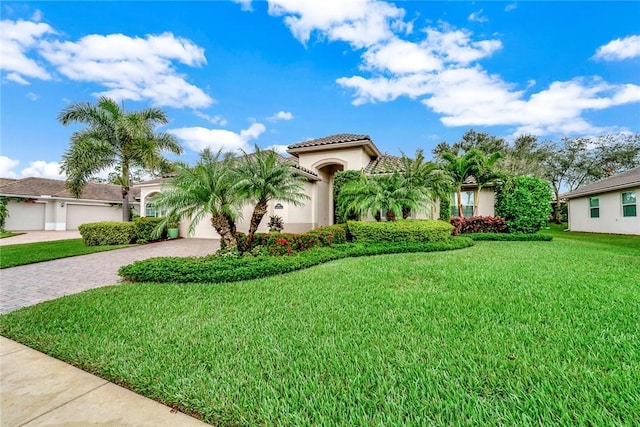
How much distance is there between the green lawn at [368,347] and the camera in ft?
7.25

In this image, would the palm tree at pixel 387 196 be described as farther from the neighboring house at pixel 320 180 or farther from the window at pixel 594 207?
the window at pixel 594 207

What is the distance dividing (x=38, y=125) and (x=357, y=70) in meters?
18.7

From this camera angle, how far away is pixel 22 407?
8.00ft

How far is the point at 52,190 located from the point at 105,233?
20.6 m

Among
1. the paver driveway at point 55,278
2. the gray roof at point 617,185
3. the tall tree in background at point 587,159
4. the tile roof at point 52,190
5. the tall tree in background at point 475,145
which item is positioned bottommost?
the paver driveway at point 55,278

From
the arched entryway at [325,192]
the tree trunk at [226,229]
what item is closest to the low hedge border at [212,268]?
the tree trunk at [226,229]

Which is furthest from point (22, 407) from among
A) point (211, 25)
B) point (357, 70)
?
point (357, 70)

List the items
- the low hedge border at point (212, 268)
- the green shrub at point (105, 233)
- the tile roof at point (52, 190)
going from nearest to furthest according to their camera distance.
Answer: the low hedge border at point (212, 268) < the green shrub at point (105, 233) < the tile roof at point (52, 190)

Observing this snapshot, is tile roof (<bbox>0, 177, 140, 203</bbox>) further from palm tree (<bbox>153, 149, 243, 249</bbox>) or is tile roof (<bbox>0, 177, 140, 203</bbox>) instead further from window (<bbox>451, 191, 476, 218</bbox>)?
window (<bbox>451, 191, 476, 218</bbox>)

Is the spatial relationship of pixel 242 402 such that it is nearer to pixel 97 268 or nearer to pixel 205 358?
pixel 205 358

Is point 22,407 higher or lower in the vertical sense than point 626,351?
lower

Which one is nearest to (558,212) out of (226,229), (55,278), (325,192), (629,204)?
(629,204)

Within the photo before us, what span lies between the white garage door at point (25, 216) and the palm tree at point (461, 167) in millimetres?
36676

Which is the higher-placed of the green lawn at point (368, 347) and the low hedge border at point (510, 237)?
the low hedge border at point (510, 237)
